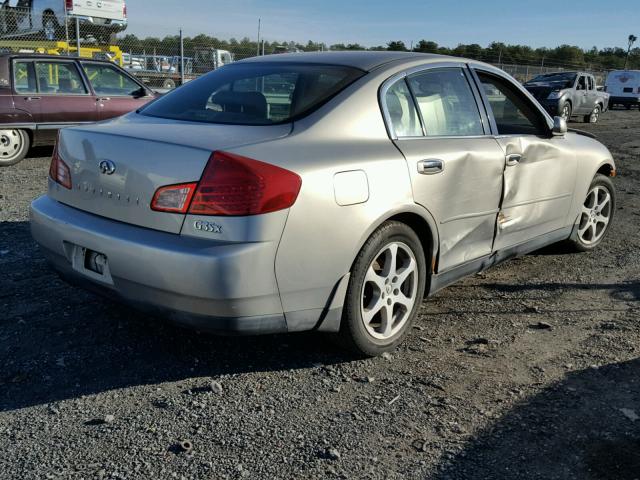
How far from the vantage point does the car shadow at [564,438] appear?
249 cm

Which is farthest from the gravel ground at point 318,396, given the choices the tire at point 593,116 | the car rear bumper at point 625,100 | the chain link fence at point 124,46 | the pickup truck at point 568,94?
the car rear bumper at point 625,100

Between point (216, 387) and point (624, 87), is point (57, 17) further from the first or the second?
point (624, 87)

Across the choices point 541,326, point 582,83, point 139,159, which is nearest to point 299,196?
point 139,159

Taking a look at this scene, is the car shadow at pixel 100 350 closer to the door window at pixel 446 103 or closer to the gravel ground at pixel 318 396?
the gravel ground at pixel 318 396

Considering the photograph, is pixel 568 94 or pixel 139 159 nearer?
pixel 139 159

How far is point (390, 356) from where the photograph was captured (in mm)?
3471

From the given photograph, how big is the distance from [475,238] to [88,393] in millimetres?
2331

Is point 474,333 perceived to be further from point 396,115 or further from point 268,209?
point 268,209

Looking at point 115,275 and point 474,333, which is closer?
point 115,275

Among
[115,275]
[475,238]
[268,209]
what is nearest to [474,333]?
[475,238]

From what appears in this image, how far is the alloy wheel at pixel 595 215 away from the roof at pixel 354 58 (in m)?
2.05

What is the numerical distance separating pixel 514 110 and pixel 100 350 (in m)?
3.15

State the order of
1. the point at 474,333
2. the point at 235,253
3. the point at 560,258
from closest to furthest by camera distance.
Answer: the point at 235,253 → the point at 474,333 → the point at 560,258

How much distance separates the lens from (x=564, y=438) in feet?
8.94
